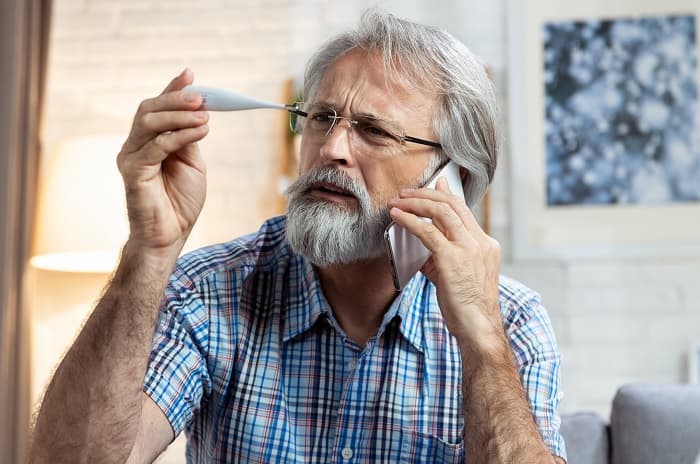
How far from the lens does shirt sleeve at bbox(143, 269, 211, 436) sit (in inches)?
55.5

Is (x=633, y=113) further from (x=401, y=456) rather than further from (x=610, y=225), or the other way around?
(x=401, y=456)

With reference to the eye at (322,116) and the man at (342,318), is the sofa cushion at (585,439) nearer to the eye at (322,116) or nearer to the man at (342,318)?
the man at (342,318)

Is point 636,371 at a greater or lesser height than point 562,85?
lesser

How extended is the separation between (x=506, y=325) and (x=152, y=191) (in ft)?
2.35

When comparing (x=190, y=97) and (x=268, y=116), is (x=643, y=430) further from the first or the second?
(x=268, y=116)

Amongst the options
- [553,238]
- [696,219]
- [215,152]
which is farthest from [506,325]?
[215,152]

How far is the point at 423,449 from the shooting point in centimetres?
149

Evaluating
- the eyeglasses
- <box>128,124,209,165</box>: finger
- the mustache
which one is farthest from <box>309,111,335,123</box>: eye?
<box>128,124,209,165</box>: finger

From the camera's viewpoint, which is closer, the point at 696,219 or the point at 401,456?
the point at 401,456

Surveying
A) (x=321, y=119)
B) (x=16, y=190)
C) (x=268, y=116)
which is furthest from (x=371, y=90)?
(x=16, y=190)

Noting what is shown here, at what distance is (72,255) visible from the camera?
92.8 inches

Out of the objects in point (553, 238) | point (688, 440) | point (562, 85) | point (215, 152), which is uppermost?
point (562, 85)

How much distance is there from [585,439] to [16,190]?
1.81 meters

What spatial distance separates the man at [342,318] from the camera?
1.29 meters
